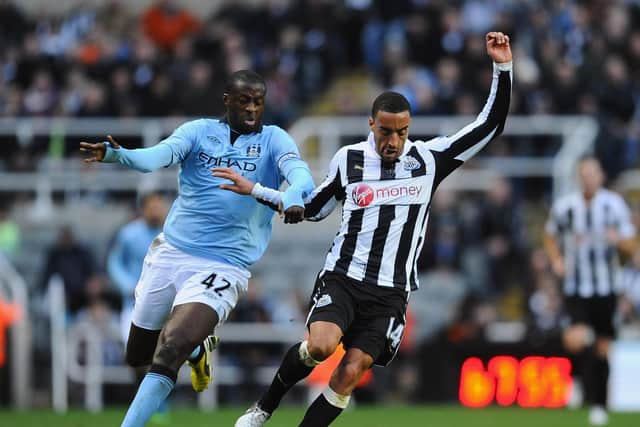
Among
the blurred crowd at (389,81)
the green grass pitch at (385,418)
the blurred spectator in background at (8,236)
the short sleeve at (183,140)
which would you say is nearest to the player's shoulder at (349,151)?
the short sleeve at (183,140)

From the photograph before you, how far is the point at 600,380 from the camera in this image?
1504 centimetres

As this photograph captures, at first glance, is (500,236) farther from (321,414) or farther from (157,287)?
(321,414)

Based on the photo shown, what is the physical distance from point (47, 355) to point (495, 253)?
6.02 metres

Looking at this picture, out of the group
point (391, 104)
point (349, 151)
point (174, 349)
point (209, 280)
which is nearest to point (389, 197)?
point (349, 151)

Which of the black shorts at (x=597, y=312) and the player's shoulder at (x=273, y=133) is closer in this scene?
the player's shoulder at (x=273, y=133)

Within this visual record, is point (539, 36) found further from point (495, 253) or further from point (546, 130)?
point (495, 253)

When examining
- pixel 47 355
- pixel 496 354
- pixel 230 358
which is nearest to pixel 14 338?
pixel 47 355

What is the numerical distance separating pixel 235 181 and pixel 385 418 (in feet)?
20.4

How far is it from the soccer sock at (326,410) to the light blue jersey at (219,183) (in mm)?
1189

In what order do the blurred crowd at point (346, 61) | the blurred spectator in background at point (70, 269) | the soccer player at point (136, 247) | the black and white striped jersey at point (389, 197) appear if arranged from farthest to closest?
the blurred crowd at point (346, 61)
the blurred spectator in background at point (70, 269)
the soccer player at point (136, 247)
the black and white striped jersey at point (389, 197)

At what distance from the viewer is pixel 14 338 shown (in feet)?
60.9

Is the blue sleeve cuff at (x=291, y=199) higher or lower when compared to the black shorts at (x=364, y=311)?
higher

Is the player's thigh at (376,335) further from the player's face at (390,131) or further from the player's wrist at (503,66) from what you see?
the player's wrist at (503,66)

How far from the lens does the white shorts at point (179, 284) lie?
10.0m
